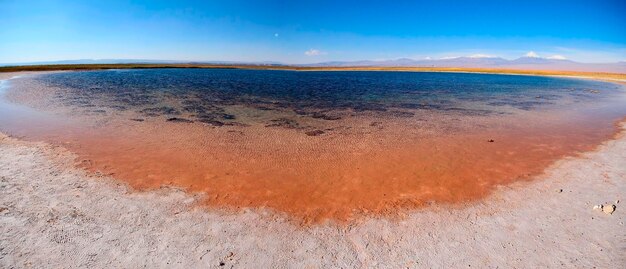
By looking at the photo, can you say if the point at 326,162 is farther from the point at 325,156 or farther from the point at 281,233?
the point at 281,233

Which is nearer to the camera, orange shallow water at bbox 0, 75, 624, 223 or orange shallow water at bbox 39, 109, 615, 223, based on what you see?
orange shallow water at bbox 39, 109, 615, 223

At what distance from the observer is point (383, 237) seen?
20.5 feet

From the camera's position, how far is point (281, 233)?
636 centimetres

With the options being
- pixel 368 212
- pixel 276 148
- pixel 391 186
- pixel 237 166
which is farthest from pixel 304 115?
pixel 368 212

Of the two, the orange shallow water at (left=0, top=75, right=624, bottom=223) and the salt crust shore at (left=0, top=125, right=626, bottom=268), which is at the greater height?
the orange shallow water at (left=0, top=75, right=624, bottom=223)

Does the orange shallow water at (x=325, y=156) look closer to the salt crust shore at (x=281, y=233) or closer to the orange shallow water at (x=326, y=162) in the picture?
the orange shallow water at (x=326, y=162)

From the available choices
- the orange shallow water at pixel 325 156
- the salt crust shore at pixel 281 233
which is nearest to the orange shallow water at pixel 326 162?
the orange shallow water at pixel 325 156

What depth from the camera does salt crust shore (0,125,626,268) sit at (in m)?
5.49

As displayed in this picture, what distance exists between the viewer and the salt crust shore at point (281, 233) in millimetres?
5488

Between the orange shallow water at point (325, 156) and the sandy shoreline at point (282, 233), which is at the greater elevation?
the orange shallow water at point (325, 156)

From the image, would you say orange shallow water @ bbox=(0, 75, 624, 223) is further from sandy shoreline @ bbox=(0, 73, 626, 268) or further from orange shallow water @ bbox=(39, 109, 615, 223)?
sandy shoreline @ bbox=(0, 73, 626, 268)

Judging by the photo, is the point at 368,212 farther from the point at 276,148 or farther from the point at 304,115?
the point at 304,115

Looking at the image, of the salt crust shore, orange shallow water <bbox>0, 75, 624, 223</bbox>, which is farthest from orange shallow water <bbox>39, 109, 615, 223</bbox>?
the salt crust shore

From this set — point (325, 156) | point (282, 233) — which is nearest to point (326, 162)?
point (325, 156)
